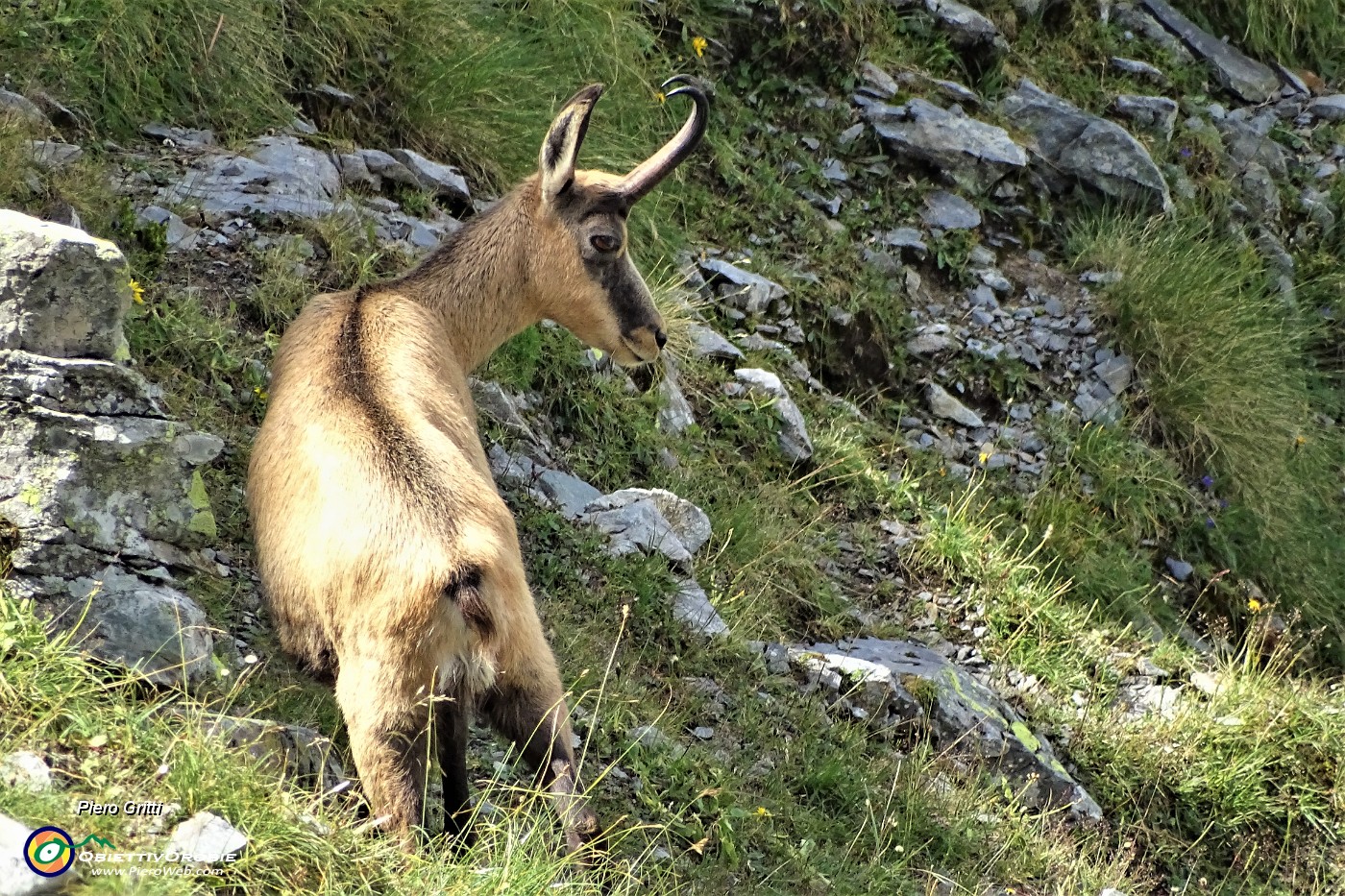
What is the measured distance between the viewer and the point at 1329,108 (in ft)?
42.5

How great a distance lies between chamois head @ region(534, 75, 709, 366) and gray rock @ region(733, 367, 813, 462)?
225cm

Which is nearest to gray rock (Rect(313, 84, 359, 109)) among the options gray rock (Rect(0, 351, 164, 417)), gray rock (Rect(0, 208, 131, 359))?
gray rock (Rect(0, 208, 131, 359))

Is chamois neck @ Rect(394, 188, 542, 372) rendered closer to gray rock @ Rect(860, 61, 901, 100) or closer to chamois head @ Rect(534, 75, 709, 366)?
chamois head @ Rect(534, 75, 709, 366)

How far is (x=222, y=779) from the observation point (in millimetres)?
3779

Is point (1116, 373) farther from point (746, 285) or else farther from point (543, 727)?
point (543, 727)

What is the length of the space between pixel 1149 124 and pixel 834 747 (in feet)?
25.4

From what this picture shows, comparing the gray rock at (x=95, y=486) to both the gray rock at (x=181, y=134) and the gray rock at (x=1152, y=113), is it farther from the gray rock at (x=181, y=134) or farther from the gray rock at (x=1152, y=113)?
the gray rock at (x=1152, y=113)

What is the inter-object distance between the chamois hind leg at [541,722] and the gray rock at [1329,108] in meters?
11.4

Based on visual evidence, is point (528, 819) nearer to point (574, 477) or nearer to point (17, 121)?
point (574, 477)

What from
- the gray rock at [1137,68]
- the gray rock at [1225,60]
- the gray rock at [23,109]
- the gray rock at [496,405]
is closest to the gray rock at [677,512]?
the gray rock at [496,405]

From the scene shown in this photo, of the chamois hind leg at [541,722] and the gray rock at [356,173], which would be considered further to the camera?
the gray rock at [356,173]

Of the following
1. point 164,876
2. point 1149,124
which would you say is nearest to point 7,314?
point 164,876

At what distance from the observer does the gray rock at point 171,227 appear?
6820mm

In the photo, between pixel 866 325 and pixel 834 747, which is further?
pixel 866 325
